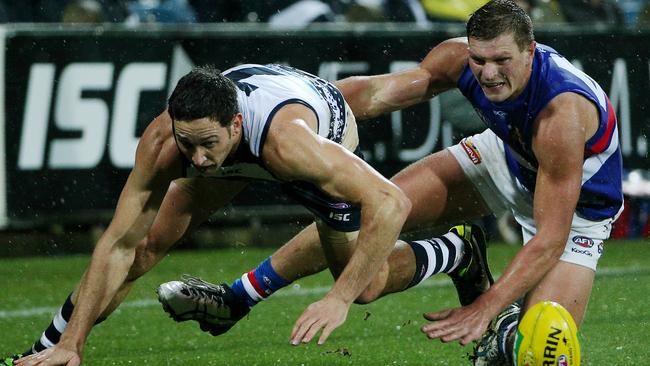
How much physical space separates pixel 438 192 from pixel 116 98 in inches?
169

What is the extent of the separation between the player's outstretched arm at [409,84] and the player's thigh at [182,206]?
73cm

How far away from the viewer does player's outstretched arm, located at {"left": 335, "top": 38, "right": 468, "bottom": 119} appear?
6211mm

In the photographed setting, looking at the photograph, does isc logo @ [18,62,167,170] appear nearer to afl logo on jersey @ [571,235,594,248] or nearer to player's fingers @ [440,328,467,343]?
afl logo on jersey @ [571,235,594,248]

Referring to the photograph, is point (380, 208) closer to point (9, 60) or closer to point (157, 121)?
point (157, 121)

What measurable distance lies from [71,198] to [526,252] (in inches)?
216

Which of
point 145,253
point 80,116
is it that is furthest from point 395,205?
point 80,116

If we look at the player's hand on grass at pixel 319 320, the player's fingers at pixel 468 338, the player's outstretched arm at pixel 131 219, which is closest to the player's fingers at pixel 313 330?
the player's hand on grass at pixel 319 320

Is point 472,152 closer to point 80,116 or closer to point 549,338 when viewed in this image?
point 549,338

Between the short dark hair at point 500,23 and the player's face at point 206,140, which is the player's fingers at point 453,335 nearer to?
the player's face at point 206,140

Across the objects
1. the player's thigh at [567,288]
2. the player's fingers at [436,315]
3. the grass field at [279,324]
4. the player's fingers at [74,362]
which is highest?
the player's fingers at [436,315]

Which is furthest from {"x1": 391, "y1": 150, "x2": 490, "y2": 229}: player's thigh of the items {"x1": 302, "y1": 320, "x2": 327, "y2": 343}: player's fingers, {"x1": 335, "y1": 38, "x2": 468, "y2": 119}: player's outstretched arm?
{"x1": 302, "y1": 320, "x2": 327, "y2": 343}: player's fingers

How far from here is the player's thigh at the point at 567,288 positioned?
18.2 ft

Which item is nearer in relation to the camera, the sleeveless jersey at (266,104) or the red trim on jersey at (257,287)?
the sleeveless jersey at (266,104)

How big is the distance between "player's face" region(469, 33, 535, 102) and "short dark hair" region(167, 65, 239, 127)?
1.02m
